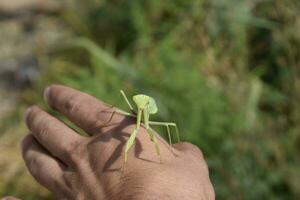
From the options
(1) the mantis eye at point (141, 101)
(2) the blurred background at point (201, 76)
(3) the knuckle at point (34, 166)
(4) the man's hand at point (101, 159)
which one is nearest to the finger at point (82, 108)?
(4) the man's hand at point (101, 159)

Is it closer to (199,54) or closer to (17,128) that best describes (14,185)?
(17,128)

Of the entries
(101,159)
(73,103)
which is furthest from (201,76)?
(101,159)

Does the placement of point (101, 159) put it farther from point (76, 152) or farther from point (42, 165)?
point (42, 165)

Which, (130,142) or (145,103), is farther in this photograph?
(145,103)

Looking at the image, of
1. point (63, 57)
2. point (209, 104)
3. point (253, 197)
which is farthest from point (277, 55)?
point (63, 57)

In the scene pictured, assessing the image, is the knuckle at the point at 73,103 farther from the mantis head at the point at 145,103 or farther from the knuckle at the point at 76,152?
the mantis head at the point at 145,103

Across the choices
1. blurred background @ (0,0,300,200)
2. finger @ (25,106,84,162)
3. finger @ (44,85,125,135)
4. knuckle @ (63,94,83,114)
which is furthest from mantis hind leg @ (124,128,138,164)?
blurred background @ (0,0,300,200)
